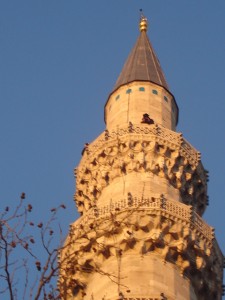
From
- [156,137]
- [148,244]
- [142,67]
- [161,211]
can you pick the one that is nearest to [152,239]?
[148,244]

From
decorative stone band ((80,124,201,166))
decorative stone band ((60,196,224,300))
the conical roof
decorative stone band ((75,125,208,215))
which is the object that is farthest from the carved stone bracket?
the conical roof

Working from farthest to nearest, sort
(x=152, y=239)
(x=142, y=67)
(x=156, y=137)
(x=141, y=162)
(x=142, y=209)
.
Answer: (x=142, y=67) < (x=156, y=137) < (x=141, y=162) < (x=142, y=209) < (x=152, y=239)

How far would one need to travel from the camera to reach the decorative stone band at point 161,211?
18289 millimetres

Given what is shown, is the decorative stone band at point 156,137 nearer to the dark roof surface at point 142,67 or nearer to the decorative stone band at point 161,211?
the decorative stone band at point 161,211

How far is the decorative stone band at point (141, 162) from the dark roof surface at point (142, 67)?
3154mm

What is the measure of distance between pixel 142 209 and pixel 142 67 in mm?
7754

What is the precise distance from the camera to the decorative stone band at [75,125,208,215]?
2052 centimetres

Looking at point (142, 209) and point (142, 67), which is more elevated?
point (142, 67)

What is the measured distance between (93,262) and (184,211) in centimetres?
225

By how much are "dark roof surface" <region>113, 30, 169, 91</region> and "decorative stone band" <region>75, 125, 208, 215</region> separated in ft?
10.3

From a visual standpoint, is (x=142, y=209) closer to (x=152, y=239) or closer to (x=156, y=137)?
(x=152, y=239)

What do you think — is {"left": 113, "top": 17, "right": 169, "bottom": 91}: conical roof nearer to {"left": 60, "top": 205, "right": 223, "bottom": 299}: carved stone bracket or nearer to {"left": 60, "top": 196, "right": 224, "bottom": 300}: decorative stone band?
{"left": 60, "top": 196, "right": 224, "bottom": 300}: decorative stone band

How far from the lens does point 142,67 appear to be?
2509cm

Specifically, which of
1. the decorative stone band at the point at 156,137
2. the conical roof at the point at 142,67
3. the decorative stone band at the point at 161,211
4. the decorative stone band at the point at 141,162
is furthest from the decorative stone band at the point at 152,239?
the conical roof at the point at 142,67
